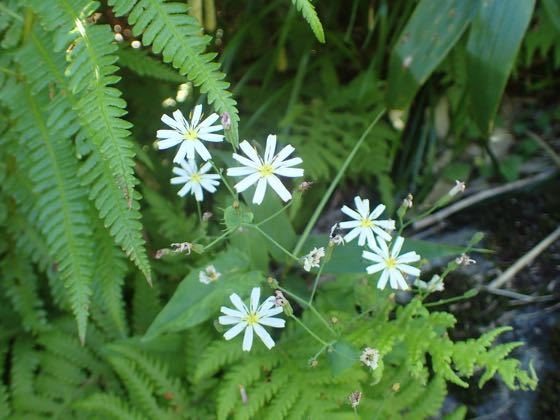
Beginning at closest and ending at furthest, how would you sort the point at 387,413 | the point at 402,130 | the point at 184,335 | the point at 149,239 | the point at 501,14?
1. the point at 387,413
2. the point at 501,14
3. the point at 184,335
4. the point at 149,239
5. the point at 402,130

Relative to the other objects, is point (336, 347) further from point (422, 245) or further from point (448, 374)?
point (422, 245)

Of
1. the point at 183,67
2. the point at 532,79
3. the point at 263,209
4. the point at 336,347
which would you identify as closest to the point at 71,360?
the point at 263,209

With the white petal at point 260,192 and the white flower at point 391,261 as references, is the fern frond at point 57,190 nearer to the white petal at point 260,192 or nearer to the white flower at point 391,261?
the white petal at point 260,192

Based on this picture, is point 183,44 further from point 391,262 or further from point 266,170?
point 391,262

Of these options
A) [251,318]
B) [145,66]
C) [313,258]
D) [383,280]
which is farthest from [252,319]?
[145,66]

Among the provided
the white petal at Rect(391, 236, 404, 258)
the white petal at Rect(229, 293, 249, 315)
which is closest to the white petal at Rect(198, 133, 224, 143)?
the white petal at Rect(229, 293, 249, 315)

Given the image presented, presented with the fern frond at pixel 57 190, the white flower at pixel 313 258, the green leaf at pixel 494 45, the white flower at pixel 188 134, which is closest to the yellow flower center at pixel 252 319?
the white flower at pixel 313 258
